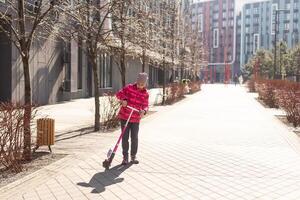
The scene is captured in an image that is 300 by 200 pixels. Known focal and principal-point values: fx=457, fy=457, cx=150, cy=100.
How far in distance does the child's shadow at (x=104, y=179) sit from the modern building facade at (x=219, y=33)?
132 metres

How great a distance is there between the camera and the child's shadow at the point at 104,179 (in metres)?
6.48

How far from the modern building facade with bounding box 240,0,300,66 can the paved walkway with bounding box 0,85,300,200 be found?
12870cm

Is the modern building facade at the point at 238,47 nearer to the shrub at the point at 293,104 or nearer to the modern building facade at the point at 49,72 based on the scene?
the modern building facade at the point at 49,72

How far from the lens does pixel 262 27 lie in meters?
139

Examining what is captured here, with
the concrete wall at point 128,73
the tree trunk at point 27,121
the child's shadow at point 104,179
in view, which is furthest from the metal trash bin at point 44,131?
the concrete wall at point 128,73

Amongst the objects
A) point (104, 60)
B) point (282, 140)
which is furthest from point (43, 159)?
point (104, 60)

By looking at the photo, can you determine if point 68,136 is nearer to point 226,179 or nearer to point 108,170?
point 108,170

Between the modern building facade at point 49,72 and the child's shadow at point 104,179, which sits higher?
the modern building facade at point 49,72

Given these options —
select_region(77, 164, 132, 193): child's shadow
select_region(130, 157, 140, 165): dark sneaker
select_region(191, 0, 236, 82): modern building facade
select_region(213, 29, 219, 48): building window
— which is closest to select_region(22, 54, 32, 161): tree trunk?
select_region(77, 164, 132, 193): child's shadow

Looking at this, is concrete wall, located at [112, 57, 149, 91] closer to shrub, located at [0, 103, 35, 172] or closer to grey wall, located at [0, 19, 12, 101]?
grey wall, located at [0, 19, 12, 101]

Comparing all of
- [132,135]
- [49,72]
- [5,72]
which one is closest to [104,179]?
[132,135]

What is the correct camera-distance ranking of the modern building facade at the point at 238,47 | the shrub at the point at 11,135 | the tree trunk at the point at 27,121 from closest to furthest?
1. the shrub at the point at 11,135
2. the tree trunk at the point at 27,121
3. the modern building facade at the point at 238,47

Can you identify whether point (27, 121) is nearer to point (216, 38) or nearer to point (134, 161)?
point (134, 161)

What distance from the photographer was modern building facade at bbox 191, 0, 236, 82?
139625 millimetres
